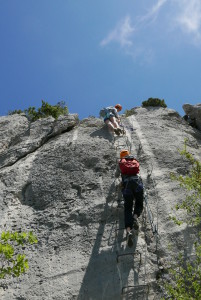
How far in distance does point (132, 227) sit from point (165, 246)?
2.97ft

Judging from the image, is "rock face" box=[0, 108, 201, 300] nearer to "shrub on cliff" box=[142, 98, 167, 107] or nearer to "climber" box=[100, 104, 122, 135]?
"climber" box=[100, 104, 122, 135]

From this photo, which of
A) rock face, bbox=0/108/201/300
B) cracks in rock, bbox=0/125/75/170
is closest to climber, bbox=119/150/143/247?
rock face, bbox=0/108/201/300

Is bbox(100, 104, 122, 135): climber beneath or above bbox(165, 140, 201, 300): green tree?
above

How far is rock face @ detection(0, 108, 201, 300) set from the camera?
7285mm

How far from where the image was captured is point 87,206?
910 centimetres

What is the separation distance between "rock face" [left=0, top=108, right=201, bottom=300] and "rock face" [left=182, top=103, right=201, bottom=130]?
1.88 m

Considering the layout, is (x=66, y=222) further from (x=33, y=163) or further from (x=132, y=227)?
(x=33, y=163)

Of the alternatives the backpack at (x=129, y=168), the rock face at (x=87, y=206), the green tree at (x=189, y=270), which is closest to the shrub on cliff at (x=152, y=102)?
the rock face at (x=87, y=206)

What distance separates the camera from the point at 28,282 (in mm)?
7488

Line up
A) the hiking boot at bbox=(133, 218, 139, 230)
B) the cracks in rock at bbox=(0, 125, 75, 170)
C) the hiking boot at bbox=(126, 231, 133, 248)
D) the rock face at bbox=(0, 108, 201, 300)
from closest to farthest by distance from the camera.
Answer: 1. the rock face at bbox=(0, 108, 201, 300)
2. the hiking boot at bbox=(126, 231, 133, 248)
3. the hiking boot at bbox=(133, 218, 139, 230)
4. the cracks in rock at bbox=(0, 125, 75, 170)

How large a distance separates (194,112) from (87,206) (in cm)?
879

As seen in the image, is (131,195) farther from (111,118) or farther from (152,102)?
(152,102)

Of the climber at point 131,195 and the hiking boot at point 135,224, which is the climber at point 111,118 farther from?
the hiking boot at point 135,224

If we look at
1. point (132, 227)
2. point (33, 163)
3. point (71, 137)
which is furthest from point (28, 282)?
point (71, 137)
